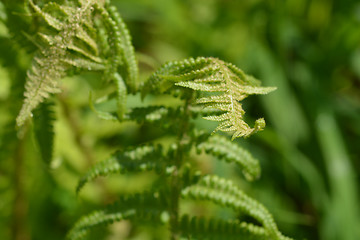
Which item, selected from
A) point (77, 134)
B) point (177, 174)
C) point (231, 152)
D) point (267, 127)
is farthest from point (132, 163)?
point (267, 127)

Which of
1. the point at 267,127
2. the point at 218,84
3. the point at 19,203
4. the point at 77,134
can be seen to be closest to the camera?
the point at 218,84

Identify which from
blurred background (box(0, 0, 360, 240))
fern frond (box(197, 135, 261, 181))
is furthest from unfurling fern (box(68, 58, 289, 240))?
blurred background (box(0, 0, 360, 240))

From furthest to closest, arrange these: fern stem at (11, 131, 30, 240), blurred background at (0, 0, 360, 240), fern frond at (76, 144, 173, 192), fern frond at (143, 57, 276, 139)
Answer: blurred background at (0, 0, 360, 240), fern stem at (11, 131, 30, 240), fern frond at (76, 144, 173, 192), fern frond at (143, 57, 276, 139)

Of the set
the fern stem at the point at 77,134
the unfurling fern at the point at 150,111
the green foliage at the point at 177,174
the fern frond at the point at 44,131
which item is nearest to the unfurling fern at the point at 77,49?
the unfurling fern at the point at 150,111

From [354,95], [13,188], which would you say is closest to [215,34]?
[354,95]

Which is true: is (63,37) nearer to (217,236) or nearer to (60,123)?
(217,236)

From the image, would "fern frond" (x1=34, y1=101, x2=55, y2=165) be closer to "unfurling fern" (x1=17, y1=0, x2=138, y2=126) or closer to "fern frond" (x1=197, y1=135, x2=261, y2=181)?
"unfurling fern" (x1=17, y1=0, x2=138, y2=126)

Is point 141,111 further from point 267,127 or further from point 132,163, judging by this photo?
point 267,127
